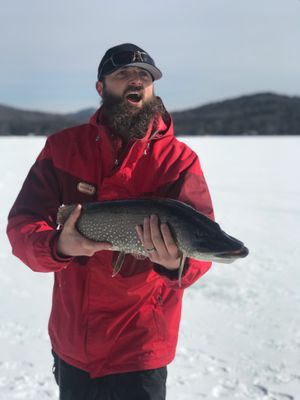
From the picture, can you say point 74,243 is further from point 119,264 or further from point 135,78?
point 135,78

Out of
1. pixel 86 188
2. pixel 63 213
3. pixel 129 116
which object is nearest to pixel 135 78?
pixel 129 116

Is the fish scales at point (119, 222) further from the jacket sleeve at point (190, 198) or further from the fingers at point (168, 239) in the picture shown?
the jacket sleeve at point (190, 198)

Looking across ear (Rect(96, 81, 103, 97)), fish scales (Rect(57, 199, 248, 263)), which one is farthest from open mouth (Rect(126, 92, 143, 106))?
fish scales (Rect(57, 199, 248, 263))

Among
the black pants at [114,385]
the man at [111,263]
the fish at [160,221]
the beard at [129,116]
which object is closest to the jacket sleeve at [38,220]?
the man at [111,263]

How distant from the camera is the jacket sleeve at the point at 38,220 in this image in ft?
6.68

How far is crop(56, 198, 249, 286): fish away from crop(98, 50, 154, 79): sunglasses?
749 mm

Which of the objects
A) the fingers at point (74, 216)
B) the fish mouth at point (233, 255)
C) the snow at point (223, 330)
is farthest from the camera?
the snow at point (223, 330)

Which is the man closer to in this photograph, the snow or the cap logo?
the cap logo

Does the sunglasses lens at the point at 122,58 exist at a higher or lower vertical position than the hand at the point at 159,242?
higher

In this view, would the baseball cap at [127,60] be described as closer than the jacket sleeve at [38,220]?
No

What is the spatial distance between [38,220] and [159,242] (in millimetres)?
606

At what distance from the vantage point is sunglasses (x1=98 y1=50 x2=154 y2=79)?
232 cm

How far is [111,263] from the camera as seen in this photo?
2145 millimetres

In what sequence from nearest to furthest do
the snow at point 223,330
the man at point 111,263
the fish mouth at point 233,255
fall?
1. the fish mouth at point 233,255
2. the man at point 111,263
3. the snow at point 223,330
